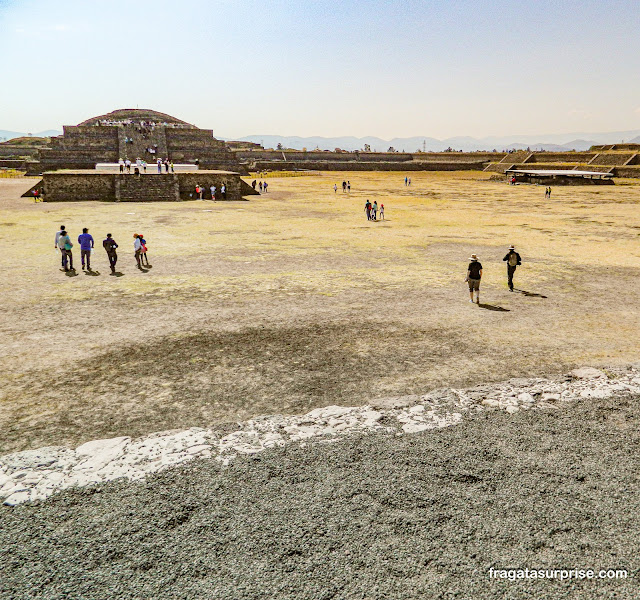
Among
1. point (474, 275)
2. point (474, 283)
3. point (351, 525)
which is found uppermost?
point (474, 275)

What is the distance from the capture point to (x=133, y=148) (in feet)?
160

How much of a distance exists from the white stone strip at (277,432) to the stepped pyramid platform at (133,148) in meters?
43.7

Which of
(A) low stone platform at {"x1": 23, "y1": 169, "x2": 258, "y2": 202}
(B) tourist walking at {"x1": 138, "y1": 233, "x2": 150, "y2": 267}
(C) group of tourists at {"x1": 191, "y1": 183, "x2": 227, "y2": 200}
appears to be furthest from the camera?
(C) group of tourists at {"x1": 191, "y1": 183, "x2": 227, "y2": 200}

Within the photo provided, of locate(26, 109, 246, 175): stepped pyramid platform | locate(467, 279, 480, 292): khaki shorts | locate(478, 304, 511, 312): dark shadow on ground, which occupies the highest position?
locate(26, 109, 246, 175): stepped pyramid platform

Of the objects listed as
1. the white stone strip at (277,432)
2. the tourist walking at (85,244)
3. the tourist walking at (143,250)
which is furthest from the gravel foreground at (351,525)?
the tourist walking at (85,244)

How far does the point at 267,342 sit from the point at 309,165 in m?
71.2

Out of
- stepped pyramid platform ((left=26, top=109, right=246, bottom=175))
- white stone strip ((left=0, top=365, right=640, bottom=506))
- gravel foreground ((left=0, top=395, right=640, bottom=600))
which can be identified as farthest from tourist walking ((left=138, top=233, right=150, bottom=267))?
stepped pyramid platform ((left=26, top=109, right=246, bottom=175))

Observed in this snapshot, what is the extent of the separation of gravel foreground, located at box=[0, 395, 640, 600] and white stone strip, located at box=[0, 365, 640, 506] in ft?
0.68

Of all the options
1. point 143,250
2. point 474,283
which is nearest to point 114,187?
point 143,250

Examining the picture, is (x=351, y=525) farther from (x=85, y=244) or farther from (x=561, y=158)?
(x=561, y=158)

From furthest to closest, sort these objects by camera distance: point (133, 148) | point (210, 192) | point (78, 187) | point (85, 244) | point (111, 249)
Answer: point (133, 148) → point (210, 192) → point (78, 187) → point (85, 244) → point (111, 249)

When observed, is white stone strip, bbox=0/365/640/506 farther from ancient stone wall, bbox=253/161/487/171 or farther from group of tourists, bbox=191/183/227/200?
ancient stone wall, bbox=253/161/487/171

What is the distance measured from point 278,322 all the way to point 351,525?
592 cm

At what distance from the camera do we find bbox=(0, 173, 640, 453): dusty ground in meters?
6.82
